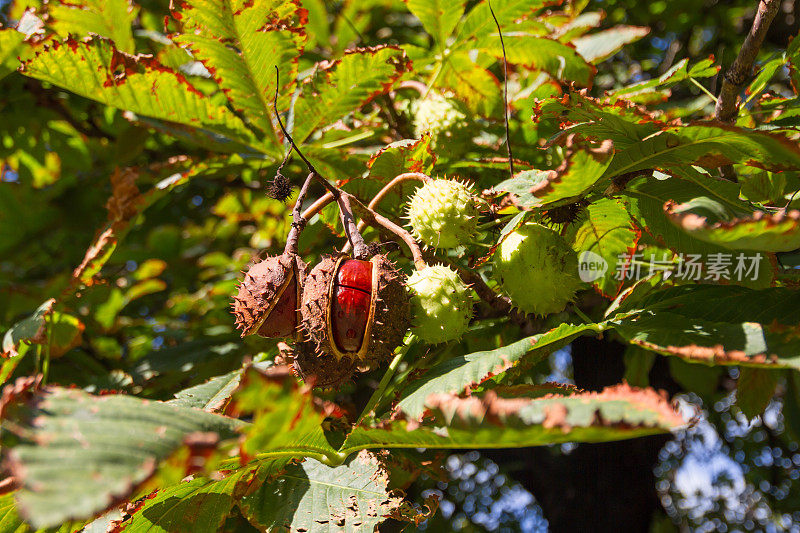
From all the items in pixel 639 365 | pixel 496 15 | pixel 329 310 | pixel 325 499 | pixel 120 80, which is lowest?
pixel 639 365

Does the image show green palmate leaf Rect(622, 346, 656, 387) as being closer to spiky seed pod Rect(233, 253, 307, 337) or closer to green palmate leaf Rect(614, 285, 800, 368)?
green palmate leaf Rect(614, 285, 800, 368)

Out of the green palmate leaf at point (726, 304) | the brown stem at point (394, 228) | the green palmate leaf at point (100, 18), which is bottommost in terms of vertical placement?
the green palmate leaf at point (726, 304)

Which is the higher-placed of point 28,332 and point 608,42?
point 608,42

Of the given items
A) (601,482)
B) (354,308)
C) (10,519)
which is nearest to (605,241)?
(354,308)

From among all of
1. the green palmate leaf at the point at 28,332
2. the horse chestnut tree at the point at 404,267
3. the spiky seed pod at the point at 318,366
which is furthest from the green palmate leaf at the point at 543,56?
the green palmate leaf at the point at 28,332

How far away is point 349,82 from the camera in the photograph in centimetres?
142

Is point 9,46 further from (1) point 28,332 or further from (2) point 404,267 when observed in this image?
(2) point 404,267

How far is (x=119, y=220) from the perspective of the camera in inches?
63.6

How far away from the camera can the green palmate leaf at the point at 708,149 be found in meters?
0.90

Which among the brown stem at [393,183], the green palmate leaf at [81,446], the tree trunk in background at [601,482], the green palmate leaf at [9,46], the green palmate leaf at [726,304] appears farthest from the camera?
the tree trunk in background at [601,482]

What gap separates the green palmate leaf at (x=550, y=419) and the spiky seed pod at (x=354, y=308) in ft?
0.90

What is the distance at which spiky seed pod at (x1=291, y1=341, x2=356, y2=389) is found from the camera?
1111 mm

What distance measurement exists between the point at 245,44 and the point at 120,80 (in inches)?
11.8

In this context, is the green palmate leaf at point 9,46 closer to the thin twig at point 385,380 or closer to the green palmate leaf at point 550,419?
the thin twig at point 385,380
